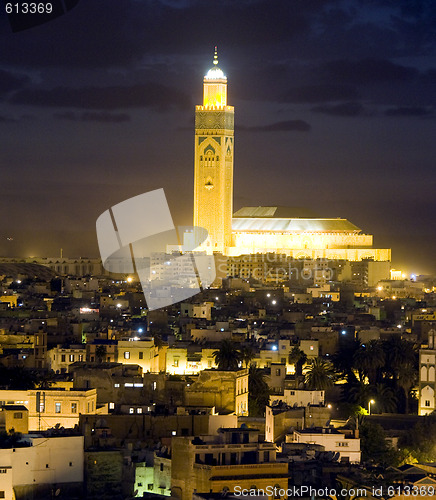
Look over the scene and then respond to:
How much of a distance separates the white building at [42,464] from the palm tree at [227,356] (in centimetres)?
1380

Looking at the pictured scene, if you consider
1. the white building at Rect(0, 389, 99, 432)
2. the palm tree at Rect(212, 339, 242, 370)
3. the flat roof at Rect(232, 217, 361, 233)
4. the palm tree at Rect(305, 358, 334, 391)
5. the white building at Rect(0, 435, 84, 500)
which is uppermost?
the flat roof at Rect(232, 217, 361, 233)

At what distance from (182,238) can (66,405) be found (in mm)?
63299

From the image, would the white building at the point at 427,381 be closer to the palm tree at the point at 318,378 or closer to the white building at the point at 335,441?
the palm tree at the point at 318,378

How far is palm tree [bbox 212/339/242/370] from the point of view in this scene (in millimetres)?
44141

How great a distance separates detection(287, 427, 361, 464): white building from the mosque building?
61417 millimetres

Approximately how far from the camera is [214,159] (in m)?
95.4

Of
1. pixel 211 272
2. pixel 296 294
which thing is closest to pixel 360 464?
pixel 296 294

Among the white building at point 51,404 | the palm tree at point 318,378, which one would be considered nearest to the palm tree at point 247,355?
the palm tree at point 318,378

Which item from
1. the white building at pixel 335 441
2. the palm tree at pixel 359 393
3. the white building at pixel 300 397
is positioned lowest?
the white building at pixel 335 441

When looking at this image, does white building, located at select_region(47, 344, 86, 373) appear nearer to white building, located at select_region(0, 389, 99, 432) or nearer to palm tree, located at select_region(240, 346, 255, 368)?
palm tree, located at select_region(240, 346, 255, 368)

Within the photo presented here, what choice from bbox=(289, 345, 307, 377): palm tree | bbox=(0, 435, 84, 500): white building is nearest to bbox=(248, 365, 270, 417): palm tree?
bbox=(289, 345, 307, 377): palm tree

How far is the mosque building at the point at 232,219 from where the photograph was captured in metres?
94.8

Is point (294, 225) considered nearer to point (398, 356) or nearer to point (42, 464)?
point (398, 356)

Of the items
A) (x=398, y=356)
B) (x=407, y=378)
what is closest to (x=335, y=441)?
(x=407, y=378)
